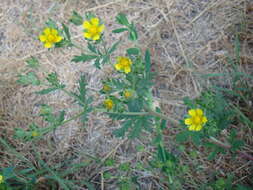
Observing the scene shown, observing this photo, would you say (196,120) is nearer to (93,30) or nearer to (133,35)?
(133,35)

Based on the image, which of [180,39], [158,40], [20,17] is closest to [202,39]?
[180,39]

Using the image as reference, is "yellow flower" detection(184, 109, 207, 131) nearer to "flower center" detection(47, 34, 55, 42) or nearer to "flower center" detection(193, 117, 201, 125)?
"flower center" detection(193, 117, 201, 125)

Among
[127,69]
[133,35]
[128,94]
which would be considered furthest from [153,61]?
[128,94]

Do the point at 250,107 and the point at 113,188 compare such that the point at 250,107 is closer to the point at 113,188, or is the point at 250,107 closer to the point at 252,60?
the point at 252,60

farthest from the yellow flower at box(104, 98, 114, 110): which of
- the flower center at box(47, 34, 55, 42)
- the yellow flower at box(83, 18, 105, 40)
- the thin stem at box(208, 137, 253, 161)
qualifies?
the thin stem at box(208, 137, 253, 161)

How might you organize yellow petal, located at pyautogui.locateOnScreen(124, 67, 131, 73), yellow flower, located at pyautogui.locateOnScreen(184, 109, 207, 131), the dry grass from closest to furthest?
yellow flower, located at pyautogui.locateOnScreen(184, 109, 207, 131) < yellow petal, located at pyautogui.locateOnScreen(124, 67, 131, 73) < the dry grass

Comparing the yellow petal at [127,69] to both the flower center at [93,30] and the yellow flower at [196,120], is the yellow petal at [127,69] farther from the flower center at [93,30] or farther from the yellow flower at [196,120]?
the yellow flower at [196,120]
